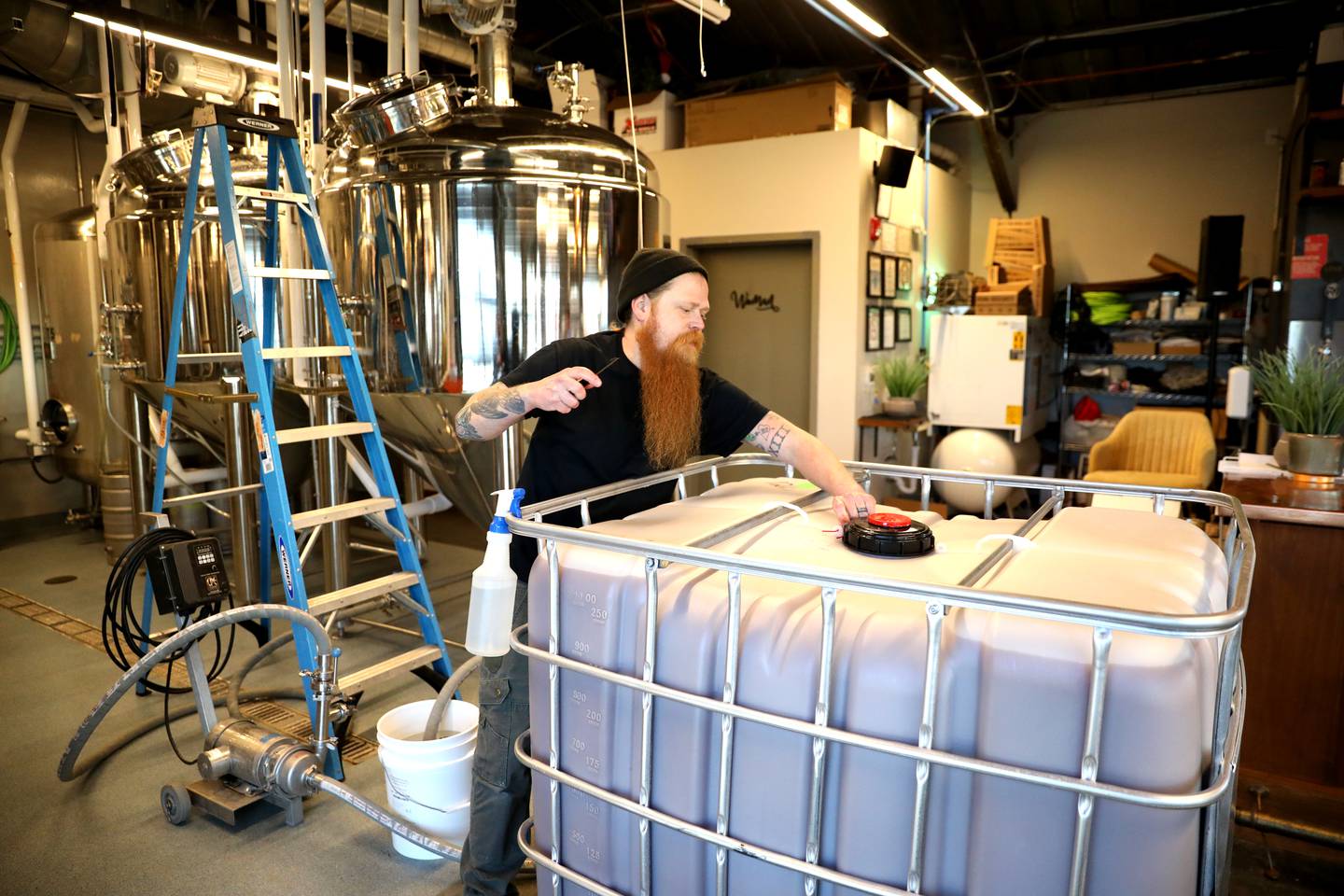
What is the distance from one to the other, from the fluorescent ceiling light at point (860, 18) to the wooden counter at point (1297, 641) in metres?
3.08

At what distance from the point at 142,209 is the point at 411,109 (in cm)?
212

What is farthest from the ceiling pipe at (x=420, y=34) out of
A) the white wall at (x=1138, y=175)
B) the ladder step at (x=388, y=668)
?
the white wall at (x=1138, y=175)

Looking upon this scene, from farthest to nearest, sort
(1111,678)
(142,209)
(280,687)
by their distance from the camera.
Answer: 1. (142,209)
2. (280,687)
3. (1111,678)

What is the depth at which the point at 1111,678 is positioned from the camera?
851 mm

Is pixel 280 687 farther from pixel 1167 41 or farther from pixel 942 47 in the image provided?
pixel 1167 41

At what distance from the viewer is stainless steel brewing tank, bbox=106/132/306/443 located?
177 inches

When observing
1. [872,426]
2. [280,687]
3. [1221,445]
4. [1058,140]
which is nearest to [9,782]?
[280,687]

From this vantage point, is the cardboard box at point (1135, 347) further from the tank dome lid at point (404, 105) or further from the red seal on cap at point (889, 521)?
the red seal on cap at point (889, 521)

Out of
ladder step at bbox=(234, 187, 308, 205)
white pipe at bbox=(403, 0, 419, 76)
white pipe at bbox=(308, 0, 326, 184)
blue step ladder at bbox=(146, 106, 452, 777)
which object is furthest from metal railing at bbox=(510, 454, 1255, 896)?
white pipe at bbox=(308, 0, 326, 184)

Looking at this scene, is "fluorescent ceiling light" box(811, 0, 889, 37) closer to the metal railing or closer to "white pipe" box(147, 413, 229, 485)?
the metal railing

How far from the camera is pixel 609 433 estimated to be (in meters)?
1.97

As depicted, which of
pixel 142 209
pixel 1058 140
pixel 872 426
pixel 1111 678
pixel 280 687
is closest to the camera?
pixel 1111 678

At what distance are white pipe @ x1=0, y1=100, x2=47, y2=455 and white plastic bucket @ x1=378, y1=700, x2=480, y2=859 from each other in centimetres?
526

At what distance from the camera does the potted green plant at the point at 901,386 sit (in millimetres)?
6566
